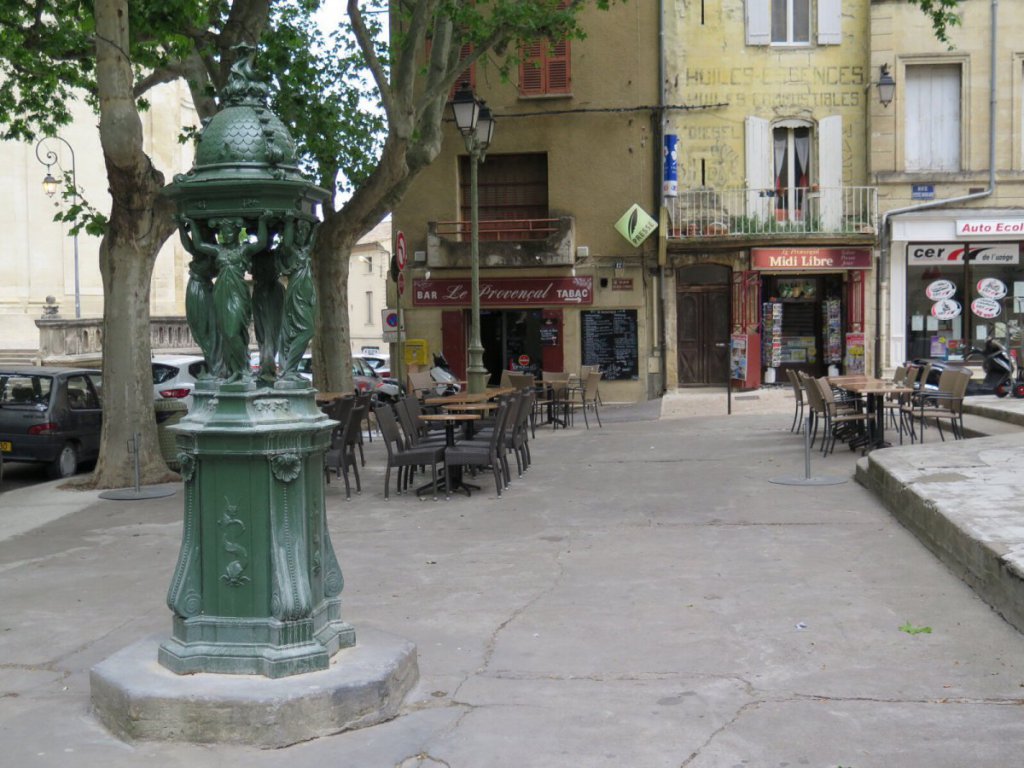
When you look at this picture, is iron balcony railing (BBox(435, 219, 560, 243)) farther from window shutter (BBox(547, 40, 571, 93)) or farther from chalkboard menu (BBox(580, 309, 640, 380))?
window shutter (BBox(547, 40, 571, 93))

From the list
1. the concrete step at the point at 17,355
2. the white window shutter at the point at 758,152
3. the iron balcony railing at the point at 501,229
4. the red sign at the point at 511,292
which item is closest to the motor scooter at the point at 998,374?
the white window shutter at the point at 758,152

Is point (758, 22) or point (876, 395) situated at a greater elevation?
point (758, 22)

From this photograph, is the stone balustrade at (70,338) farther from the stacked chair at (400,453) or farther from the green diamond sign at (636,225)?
the stacked chair at (400,453)

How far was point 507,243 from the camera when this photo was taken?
2534 centimetres

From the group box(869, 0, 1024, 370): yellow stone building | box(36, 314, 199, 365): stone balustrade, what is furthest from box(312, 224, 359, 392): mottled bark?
box(869, 0, 1024, 370): yellow stone building

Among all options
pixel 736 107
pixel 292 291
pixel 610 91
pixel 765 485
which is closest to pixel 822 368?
pixel 736 107

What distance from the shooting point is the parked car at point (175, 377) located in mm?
17469

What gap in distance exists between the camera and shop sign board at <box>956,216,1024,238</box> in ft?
77.6

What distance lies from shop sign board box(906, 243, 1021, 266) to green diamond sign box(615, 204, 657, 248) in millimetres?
5553

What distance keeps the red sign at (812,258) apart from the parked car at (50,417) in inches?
567

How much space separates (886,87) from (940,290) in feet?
14.6

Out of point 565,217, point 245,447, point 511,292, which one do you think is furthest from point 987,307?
point 245,447

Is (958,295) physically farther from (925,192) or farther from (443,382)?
(443,382)

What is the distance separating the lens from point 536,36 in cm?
1877
